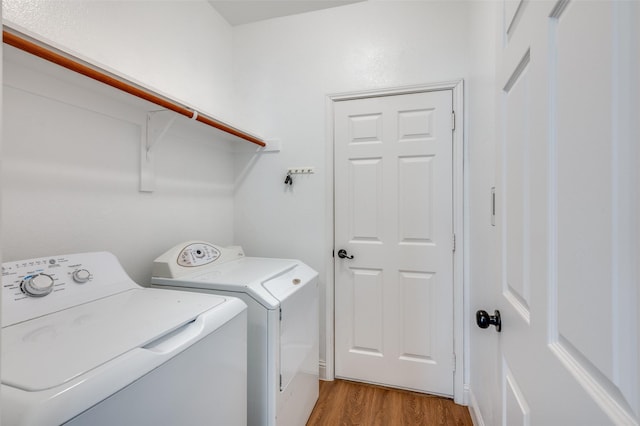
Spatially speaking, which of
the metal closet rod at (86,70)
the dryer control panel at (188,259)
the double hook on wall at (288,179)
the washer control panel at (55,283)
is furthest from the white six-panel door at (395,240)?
the washer control panel at (55,283)

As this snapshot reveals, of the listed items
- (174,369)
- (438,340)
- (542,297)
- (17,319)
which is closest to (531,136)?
(542,297)

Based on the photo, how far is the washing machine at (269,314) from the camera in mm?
1290

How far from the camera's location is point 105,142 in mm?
1412

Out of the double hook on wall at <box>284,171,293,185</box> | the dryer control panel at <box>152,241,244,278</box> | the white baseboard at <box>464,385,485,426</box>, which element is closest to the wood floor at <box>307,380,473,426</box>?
the white baseboard at <box>464,385,485,426</box>

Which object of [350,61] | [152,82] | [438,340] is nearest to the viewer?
[152,82]

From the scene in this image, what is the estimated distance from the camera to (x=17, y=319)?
87 centimetres

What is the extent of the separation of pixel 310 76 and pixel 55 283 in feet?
6.44

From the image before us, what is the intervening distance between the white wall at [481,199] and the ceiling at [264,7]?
3.34 feet

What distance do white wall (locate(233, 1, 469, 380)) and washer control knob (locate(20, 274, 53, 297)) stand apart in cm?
142

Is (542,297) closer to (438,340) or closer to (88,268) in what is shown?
(88,268)

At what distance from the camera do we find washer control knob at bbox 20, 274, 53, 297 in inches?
36.7

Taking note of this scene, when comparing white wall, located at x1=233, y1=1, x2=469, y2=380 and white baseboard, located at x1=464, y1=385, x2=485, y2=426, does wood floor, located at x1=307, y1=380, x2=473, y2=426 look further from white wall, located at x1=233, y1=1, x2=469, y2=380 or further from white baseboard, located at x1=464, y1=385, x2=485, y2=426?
white wall, located at x1=233, y1=1, x2=469, y2=380

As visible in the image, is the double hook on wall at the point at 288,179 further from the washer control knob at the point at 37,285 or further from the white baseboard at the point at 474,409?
the white baseboard at the point at 474,409

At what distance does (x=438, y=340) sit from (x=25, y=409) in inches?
79.6
